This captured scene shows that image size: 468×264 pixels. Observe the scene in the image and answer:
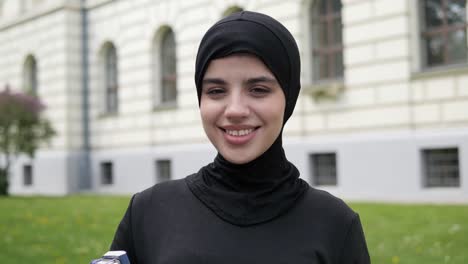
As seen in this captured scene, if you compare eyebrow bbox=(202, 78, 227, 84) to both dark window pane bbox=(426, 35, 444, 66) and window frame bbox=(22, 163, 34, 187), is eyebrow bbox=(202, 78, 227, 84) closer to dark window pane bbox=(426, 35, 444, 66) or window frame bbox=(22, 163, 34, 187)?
dark window pane bbox=(426, 35, 444, 66)

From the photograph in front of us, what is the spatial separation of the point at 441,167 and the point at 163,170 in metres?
9.56

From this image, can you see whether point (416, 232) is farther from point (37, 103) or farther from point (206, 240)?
point (37, 103)

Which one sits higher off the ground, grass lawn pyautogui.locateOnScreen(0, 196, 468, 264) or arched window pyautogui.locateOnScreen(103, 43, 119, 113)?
arched window pyautogui.locateOnScreen(103, 43, 119, 113)

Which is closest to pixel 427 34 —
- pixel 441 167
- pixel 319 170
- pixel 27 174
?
pixel 441 167

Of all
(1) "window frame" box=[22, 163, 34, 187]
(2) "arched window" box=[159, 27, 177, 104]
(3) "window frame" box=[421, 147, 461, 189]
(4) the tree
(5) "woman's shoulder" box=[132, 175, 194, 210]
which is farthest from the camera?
(1) "window frame" box=[22, 163, 34, 187]

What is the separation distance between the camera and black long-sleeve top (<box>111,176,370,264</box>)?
174cm

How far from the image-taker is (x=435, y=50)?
46.7 feet

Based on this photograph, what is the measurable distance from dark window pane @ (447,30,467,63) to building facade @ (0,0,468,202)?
22mm

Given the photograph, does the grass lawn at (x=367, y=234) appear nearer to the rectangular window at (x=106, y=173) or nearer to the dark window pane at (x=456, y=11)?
the dark window pane at (x=456, y=11)

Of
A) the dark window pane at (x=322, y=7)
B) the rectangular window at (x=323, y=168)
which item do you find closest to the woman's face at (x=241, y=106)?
the rectangular window at (x=323, y=168)

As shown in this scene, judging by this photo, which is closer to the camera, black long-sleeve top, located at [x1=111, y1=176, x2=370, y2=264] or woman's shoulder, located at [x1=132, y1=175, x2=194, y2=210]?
black long-sleeve top, located at [x1=111, y1=176, x2=370, y2=264]

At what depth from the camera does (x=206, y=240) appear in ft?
5.77

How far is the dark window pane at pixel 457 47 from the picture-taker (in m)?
13.8

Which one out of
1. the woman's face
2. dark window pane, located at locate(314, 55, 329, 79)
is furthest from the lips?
dark window pane, located at locate(314, 55, 329, 79)
